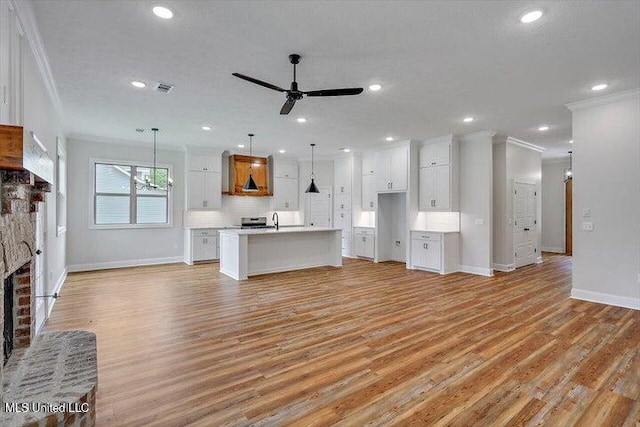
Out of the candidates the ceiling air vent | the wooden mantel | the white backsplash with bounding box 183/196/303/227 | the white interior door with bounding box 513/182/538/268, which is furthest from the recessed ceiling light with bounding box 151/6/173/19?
the white interior door with bounding box 513/182/538/268

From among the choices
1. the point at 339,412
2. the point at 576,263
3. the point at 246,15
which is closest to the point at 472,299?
the point at 576,263

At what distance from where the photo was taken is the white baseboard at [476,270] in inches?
259

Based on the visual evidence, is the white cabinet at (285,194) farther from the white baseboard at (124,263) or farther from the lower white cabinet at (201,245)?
the white baseboard at (124,263)

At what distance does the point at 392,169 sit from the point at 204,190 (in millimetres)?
4719

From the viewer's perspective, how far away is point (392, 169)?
26.0 ft

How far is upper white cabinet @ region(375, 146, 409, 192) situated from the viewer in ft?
25.0

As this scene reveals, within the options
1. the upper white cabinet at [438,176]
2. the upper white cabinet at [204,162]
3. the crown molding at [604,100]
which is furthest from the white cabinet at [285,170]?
the crown molding at [604,100]

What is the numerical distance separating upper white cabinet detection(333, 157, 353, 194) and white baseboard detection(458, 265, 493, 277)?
3.63 m

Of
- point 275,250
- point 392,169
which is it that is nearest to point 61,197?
point 275,250

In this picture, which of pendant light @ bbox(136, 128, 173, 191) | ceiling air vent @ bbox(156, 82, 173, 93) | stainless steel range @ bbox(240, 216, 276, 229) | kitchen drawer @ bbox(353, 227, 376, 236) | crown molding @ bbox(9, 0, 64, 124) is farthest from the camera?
stainless steel range @ bbox(240, 216, 276, 229)

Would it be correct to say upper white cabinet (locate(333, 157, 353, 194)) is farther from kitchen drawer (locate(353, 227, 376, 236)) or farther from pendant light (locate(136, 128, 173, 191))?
pendant light (locate(136, 128, 173, 191))

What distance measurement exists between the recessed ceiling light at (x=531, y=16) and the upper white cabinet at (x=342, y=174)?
644cm

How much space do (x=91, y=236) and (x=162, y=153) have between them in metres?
2.43

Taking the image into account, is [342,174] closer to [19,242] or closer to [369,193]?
[369,193]
